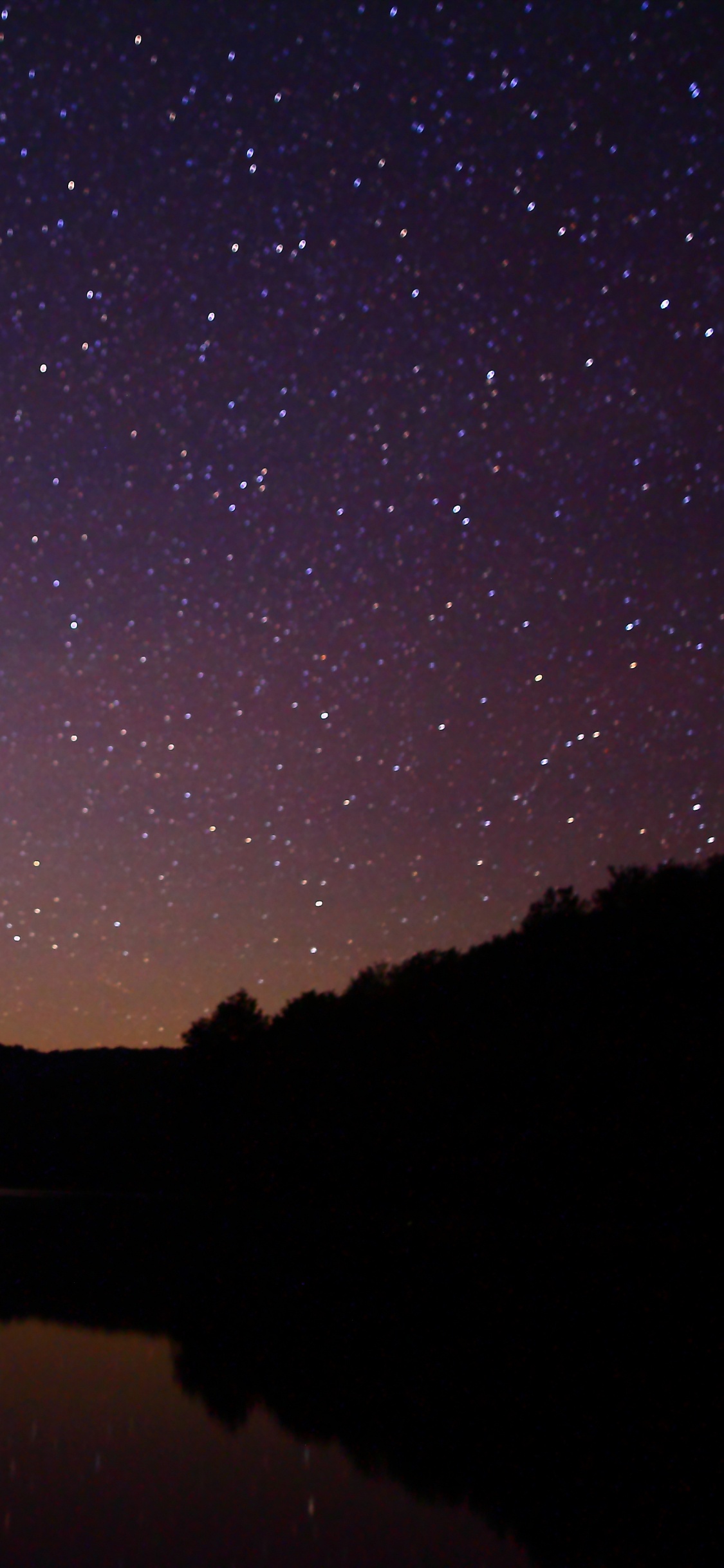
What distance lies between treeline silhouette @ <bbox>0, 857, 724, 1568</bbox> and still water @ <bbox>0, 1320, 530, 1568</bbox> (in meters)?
0.29

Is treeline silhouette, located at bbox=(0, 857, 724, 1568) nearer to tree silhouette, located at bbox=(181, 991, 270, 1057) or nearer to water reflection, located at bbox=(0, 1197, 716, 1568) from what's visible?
water reflection, located at bbox=(0, 1197, 716, 1568)

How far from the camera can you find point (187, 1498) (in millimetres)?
6047

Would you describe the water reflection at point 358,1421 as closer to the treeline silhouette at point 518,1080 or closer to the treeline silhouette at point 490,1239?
the treeline silhouette at point 490,1239

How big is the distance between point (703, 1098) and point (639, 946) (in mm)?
10575

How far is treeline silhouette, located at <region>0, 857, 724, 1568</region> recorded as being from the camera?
6840 mm

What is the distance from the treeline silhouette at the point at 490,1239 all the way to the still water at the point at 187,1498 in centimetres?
29

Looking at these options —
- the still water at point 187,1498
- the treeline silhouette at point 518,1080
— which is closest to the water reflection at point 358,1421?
the still water at point 187,1498

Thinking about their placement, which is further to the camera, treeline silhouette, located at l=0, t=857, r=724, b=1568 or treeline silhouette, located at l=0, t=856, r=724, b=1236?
treeline silhouette, located at l=0, t=856, r=724, b=1236

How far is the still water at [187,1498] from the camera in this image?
5.19 meters

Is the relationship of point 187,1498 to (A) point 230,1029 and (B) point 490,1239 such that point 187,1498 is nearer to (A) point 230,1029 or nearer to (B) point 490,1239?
(B) point 490,1239

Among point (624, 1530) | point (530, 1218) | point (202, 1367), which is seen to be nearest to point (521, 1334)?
point (202, 1367)

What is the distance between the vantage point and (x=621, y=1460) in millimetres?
6523

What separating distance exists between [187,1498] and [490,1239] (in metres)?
14.9

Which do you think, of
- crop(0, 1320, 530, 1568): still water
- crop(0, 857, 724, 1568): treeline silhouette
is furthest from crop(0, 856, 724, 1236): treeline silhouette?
crop(0, 1320, 530, 1568): still water
